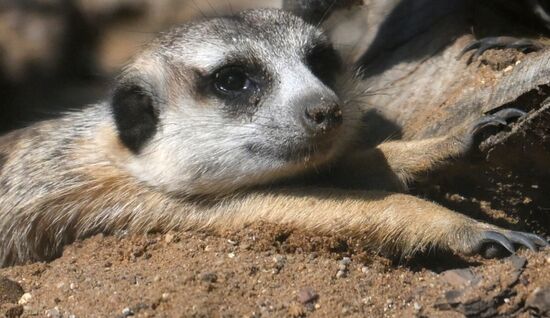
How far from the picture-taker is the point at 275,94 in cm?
350

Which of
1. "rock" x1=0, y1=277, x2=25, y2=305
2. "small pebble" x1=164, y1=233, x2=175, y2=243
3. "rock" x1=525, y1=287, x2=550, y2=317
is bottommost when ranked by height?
"rock" x1=0, y1=277, x2=25, y2=305

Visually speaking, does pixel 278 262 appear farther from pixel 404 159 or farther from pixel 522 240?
pixel 404 159

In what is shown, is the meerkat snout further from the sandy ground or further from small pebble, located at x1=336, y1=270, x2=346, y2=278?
small pebble, located at x1=336, y1=270, x2=346, y2=278

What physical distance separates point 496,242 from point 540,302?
1.41 ft

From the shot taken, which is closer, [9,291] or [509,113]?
[9,291]

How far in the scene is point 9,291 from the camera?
3.21 meters

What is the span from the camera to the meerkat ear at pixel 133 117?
3699mm

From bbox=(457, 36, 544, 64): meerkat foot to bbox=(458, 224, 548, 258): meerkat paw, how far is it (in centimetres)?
126

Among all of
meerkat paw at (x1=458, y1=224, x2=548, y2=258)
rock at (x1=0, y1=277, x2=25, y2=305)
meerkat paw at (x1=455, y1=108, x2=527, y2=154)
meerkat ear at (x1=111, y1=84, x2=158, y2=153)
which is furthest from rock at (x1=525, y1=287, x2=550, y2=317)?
rock at (x1=0, y1=277, x2=25, y2=305)

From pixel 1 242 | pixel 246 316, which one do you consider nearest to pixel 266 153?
pixel 246 316

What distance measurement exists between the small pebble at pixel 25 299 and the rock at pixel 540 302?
1847 mm

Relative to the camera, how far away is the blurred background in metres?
6.30

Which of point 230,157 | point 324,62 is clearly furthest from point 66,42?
point 230,157

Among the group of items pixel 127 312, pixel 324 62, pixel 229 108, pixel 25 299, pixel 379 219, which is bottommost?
pixel 25 299
